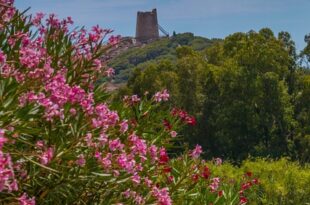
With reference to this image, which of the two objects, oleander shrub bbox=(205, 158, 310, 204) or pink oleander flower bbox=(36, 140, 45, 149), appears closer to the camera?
pink oleander flower bbox=(36, 140, 45, 149)

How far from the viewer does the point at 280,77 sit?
43.5 metres

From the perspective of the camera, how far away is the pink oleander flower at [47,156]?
3729mm

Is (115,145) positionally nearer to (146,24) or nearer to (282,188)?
(282,188)

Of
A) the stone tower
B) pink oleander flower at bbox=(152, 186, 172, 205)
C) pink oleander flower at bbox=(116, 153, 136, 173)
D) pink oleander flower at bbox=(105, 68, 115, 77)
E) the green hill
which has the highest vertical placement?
the stone tower

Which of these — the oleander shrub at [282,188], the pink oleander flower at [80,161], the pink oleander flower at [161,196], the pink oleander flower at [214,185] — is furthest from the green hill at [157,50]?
the pink oleander flower at [80,161]

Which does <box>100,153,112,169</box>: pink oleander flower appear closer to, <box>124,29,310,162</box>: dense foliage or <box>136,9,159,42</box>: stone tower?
<box>124,29,310,162</box>: dense foliage

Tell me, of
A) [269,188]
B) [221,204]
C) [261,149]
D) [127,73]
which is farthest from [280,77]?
[127,73]

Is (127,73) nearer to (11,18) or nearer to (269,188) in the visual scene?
(269,188)

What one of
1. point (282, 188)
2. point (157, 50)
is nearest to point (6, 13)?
point (282, 188)

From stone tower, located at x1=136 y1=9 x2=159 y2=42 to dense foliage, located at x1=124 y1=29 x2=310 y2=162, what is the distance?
106 metres

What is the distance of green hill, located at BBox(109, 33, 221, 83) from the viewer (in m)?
155

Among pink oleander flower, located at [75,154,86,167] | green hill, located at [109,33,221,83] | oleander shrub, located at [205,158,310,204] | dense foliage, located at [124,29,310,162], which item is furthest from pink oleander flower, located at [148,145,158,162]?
green hill, located at [109,33,221,83]

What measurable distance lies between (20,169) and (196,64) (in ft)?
131

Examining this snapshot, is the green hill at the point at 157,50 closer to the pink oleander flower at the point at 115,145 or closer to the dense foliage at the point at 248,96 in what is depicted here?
the dense foliage at the point at 248,96
